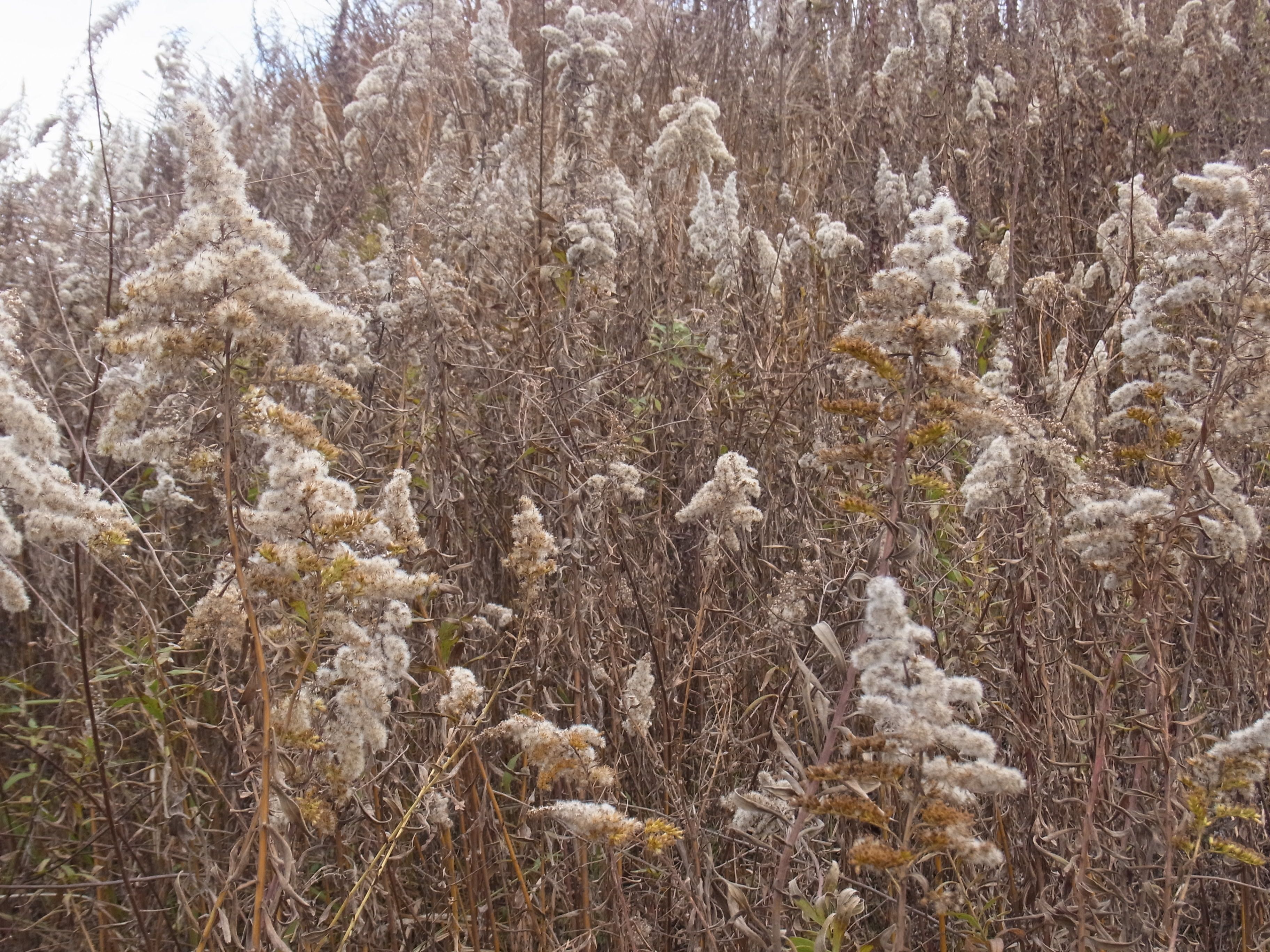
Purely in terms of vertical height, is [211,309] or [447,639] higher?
[211,309]

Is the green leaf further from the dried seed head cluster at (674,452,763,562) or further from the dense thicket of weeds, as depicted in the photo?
the dried seed head cluster at (674,452,763,562)

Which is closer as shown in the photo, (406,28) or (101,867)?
(101,867)

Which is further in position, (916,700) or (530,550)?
(530,550)

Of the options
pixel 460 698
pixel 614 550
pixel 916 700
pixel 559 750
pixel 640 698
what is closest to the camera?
pixel 916 700

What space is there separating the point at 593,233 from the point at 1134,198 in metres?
1.53

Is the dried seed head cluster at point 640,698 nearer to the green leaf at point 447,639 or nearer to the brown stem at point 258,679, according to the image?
the green leaf at point 447,639

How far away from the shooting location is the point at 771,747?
7.42 feet

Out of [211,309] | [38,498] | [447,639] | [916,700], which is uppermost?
[211,309]

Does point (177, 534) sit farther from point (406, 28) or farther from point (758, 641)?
point (406, 28)

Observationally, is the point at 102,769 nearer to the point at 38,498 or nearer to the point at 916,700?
the point at 38,498

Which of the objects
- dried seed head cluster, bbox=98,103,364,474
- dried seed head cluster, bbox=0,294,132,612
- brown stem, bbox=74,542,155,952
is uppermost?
dried seed head cluster, bbox=98,103,364,474

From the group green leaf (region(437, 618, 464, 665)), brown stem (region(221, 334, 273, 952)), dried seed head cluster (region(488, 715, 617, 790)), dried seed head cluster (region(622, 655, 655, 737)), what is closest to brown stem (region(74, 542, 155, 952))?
brown stem (region(221, 334, 273, 952))

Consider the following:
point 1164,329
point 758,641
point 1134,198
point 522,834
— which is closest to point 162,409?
point 522,834

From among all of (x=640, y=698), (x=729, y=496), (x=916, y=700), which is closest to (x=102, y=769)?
(x=640, y=698)
